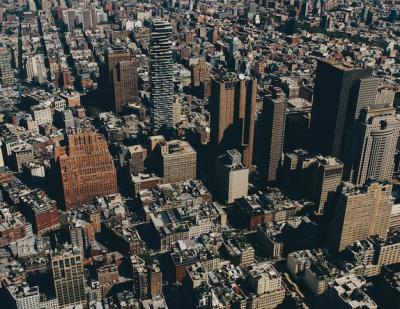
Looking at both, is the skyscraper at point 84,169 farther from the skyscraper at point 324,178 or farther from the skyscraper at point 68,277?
the skyscraper at point 324,178

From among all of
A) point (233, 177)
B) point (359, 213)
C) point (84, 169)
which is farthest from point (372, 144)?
point (84, 169)

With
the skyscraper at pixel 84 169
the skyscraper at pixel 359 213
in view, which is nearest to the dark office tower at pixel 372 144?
the skyscraper at pixel 359 213

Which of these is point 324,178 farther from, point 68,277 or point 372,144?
point 68,277

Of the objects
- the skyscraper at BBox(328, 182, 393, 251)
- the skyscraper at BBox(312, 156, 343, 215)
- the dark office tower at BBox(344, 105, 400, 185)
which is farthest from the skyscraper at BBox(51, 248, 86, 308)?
the dark office tower at BBox(344, 105, 400, 185)

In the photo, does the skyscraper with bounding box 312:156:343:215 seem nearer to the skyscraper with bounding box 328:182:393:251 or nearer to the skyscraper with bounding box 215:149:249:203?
the skyscraper with bounding box 328:182:393:251

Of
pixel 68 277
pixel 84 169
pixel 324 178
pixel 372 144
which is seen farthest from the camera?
pixel 372 144

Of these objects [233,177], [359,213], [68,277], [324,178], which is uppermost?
[359,213]
